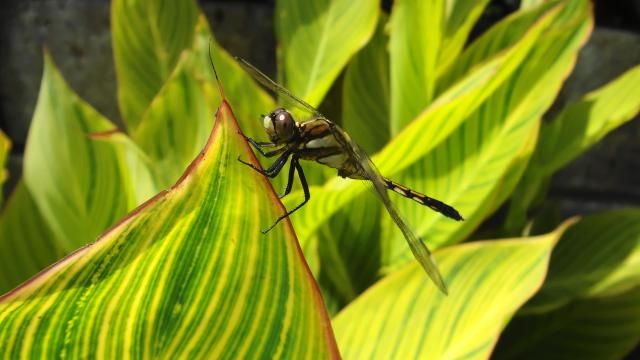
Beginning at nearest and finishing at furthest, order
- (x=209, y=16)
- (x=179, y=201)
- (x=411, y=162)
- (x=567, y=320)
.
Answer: (x=179, y=201), (x=411, y=162), (x=567, y=320), (x=209, y=16)

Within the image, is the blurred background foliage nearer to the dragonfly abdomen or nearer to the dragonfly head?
the dragonfly abdomen

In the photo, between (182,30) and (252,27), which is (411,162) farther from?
(252,27)

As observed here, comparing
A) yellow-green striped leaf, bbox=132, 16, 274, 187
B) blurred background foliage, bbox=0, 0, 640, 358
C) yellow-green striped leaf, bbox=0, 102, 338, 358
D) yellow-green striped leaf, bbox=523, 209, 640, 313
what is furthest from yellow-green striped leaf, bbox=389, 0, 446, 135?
yellow-green striped leaf, bbox=0, 102, 338, 358

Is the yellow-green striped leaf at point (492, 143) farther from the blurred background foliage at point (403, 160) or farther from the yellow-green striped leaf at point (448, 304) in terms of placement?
the yellow-green striped leaf at point (448, 304)

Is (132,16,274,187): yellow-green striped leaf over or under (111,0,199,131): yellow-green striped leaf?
under

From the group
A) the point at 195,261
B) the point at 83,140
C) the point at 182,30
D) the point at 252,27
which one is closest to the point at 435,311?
the point at 195,261

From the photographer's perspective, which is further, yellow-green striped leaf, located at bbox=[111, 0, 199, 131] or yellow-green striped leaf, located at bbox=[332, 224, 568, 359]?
yellow-green striped leaf, located at bbox=[111, 0, 199, 131]

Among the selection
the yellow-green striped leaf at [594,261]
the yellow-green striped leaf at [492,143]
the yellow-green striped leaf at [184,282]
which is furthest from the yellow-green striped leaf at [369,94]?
the yellow-green striped leaf at [184,282]

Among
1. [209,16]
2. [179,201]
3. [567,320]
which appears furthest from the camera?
[209,16]
